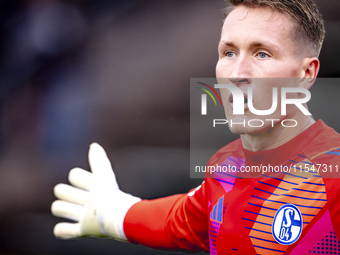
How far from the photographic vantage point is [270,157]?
135 centimetres

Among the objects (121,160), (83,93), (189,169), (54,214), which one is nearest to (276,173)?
(189,169)

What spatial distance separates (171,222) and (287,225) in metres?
0.54

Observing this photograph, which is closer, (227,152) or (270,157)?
(270,157)

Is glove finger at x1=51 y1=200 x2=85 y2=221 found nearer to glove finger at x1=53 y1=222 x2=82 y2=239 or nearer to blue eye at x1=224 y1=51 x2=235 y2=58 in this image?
glove finger at x1=53 y1=222 x2=82 y2=239

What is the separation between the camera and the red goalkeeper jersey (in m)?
1.21

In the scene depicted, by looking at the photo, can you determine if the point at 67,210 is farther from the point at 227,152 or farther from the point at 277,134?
the point at 277,134

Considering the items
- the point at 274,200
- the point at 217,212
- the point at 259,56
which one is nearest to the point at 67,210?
the point at 217,212

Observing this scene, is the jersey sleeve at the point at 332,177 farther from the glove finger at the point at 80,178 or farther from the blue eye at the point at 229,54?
the glove finger at the point at 80,178

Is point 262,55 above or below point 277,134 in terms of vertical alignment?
above

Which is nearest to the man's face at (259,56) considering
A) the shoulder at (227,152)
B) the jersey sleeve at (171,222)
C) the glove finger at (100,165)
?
the shoulder at (227,152)

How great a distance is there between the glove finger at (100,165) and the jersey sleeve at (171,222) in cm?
20

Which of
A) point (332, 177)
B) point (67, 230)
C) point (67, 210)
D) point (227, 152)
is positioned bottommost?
point (67, 230)

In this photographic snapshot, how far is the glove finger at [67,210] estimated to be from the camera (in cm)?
172

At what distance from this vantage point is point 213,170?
59.5 inches
